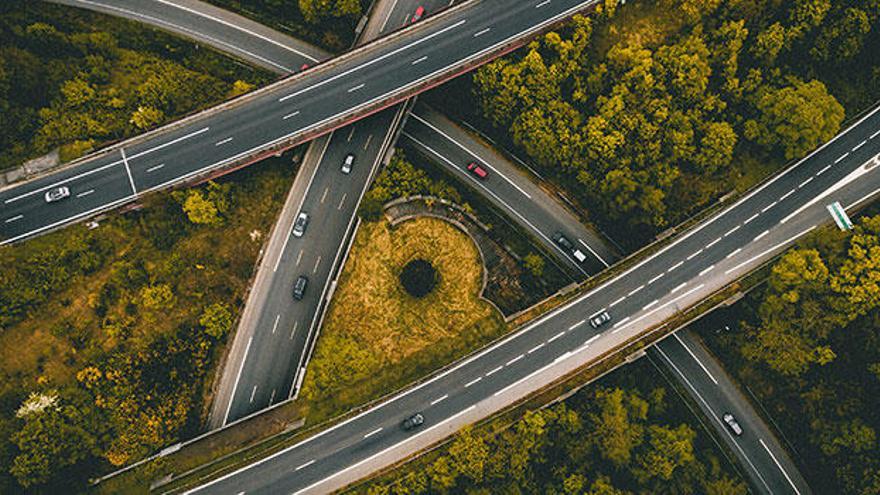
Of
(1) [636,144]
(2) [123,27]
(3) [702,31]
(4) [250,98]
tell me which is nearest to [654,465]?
(1) [636,144]

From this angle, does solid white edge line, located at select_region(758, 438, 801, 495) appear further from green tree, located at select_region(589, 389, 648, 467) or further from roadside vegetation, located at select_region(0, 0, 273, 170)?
roadside vegetation, located at select_region(0, 0, 273, 170)

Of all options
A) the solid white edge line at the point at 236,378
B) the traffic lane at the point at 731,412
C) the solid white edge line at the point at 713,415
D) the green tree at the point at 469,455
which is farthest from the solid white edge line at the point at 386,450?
the traffic lane at the point at 731,412

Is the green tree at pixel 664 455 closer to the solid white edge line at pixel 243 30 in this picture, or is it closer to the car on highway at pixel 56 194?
the solid white edge line at pixel 243 30

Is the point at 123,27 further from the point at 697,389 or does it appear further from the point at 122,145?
the point at 697,389

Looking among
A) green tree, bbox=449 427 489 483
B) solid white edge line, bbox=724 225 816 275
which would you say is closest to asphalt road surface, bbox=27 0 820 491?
solid white edge line, bbox=724 225 816 275

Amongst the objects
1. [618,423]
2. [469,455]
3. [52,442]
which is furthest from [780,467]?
[52,442]

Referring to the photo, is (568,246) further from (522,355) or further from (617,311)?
(522,355)
